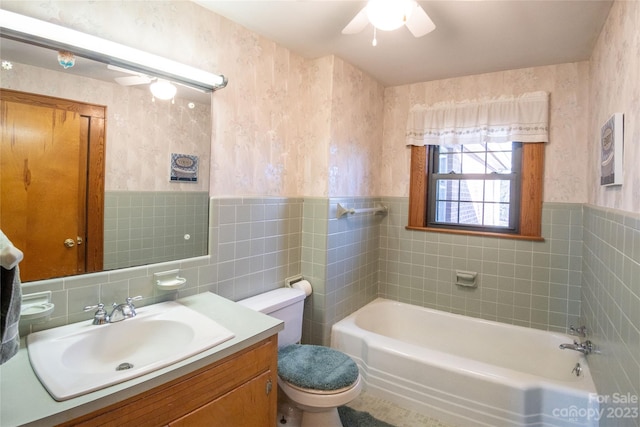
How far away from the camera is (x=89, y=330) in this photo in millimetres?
1219

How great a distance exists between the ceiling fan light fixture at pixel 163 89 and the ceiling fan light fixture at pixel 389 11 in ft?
3.23

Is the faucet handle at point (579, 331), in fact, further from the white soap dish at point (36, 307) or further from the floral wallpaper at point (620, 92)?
the white soap dish at point (36, 307)

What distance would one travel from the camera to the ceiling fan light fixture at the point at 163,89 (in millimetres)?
1534

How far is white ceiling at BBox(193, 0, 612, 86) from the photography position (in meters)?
1.64

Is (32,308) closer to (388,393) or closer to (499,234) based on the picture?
(388,393)

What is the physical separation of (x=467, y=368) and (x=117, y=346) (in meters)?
1.79

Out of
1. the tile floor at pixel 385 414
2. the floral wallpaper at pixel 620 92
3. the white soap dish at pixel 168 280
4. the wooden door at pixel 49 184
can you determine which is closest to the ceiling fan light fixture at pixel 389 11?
the floral wallpaper at pixel 620 92

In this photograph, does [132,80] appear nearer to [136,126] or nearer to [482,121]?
[136,126]

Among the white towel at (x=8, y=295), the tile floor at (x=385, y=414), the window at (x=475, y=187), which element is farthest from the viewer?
the window at (x=475, y=187)

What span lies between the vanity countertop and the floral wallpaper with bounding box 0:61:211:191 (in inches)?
29.5

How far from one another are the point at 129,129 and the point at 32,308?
79cm

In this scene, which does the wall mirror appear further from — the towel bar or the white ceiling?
the towel bar

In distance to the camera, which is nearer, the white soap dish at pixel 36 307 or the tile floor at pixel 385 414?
the white soap dish at pixel 36 307

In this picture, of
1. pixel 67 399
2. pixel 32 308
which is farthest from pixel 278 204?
pixel 67 399
